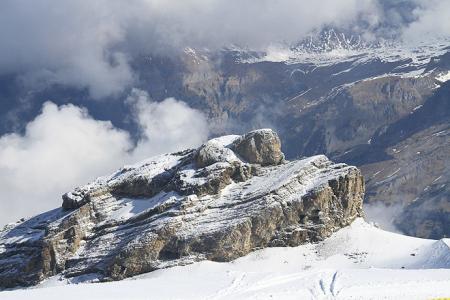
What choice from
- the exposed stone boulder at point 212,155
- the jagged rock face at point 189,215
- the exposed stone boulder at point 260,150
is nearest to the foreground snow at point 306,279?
the jagged rock face at point 189,215

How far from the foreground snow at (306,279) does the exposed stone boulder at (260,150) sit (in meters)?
24.2

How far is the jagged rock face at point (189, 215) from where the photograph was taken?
5027 inches

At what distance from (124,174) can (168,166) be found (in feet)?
31.4

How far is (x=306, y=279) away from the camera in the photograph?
305 ft

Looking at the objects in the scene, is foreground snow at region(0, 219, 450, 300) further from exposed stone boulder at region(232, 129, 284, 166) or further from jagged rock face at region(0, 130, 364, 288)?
exposed stone boulder at region(232, 129, 284, 166)

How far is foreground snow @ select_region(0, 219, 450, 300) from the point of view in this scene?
3378 inches

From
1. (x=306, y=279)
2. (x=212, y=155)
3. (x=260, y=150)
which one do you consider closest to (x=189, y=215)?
(x=212, y=155)

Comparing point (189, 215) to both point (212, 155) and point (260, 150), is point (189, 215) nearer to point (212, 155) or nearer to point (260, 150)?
point (212, 155)

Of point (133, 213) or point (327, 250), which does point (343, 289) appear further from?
point (133, 213)

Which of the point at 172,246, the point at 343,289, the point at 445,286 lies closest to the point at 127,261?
the point at 172,246

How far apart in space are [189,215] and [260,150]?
23504 mm

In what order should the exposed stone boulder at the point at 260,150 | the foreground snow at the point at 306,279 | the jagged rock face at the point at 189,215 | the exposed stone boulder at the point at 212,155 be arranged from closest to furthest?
the foreground snow at the point at 306,279 → the jagged rock face at the point at 189,215 → the exposed stone boulder at the point at 212,155 → the exposed stone boulder at the point at 260,150

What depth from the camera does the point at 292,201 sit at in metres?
132

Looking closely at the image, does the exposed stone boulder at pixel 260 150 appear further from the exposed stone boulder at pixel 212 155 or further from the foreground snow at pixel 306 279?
the foreground snow at pixel 306 279
